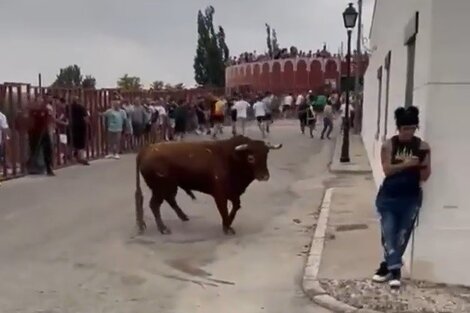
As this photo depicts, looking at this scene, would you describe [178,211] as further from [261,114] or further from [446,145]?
[261,114]

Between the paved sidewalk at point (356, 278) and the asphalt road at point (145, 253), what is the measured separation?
0.19 meters

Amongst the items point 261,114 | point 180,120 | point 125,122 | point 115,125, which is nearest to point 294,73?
point 261,114

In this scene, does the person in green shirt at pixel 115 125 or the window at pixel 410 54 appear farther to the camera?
the person in green shirt at pixel 115 125

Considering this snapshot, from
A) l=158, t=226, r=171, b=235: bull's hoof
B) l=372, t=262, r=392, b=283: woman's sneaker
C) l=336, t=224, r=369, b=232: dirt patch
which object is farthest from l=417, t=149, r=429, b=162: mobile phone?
l=158, t=226, r=171, b=235: bull's hoof

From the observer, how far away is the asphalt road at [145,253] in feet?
26.0

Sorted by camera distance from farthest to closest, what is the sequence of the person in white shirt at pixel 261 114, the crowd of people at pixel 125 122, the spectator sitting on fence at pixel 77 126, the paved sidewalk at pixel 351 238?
the person in white shirt at pixel 261 114, the spectator sitting on fence at pixel 77 126, the crowd of people at pixel 125 122, the paved sidewalk at pixel 351 238

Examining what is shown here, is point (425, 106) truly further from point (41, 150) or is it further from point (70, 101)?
point (70, 101)

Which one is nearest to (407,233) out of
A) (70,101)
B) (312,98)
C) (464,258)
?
(464,258)

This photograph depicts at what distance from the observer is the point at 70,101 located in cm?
2156

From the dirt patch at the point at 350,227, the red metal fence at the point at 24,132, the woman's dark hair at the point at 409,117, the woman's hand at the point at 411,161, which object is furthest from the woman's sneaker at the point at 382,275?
the red metal fence at the point at 24,132

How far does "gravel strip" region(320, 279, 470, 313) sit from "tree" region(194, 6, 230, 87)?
65.6 metres

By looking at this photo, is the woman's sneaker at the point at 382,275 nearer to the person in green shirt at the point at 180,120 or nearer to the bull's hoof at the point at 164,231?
the bull's hoof at the point at 164,231

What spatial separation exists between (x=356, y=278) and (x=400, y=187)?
1072mm

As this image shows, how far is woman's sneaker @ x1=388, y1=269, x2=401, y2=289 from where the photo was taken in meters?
8.03
